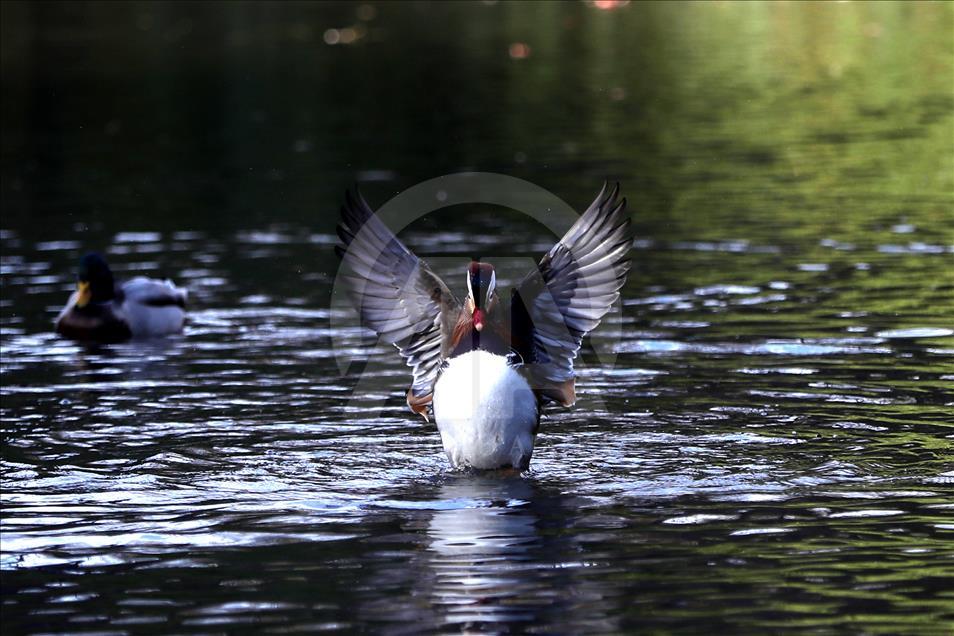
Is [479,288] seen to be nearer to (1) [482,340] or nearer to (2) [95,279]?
(1) [482,340]

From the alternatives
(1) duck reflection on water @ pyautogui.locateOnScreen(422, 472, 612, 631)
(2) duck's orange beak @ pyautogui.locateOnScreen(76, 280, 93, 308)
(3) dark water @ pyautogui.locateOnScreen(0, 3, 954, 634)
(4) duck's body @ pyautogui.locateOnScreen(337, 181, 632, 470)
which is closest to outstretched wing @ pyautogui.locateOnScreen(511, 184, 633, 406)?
(4) duck's body @ pyautogui.locateOnScreen(337, 181, 632, 470)

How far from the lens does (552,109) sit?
32875 millimetres

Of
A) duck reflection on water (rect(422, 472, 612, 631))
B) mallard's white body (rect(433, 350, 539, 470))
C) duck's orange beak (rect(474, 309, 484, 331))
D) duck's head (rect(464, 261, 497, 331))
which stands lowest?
duck reflection on water (rect(422, 472, 612, 631))

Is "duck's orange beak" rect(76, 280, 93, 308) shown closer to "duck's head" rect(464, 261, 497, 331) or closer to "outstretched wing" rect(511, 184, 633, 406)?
"outstretched wing" rect(511, 184, 633, 406)

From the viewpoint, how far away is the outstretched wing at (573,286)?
35.7ft

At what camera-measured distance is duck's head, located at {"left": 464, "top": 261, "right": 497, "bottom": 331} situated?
1031cm

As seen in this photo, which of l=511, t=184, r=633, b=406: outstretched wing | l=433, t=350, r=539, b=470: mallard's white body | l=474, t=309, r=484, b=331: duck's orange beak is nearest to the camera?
l=474, t=309, r=484, b=331: duck's orange beak

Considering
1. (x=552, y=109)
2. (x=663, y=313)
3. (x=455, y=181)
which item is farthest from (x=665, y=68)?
(x=663, y=313)

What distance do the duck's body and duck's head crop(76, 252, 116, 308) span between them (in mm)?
6051

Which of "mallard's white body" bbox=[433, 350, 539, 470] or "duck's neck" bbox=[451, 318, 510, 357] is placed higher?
"duck's neck" bbox=[451, 318, 510, 357]

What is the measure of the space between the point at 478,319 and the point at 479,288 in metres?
0.20

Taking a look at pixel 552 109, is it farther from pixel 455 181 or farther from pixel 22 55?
pixel 22 55

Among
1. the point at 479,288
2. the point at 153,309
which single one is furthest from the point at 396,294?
the point at 153,309

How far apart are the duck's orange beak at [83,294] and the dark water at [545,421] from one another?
0.56m
